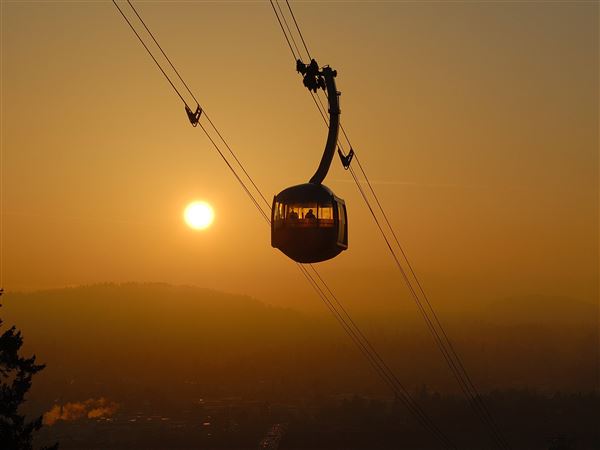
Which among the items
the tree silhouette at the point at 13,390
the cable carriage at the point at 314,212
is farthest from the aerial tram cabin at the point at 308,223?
the tree silhouette at the point at 13,390

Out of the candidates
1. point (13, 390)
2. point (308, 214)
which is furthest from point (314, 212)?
point (13, 390)

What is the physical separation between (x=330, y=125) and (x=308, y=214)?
5534 millimetres

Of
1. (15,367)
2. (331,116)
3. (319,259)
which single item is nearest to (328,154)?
(331,116)

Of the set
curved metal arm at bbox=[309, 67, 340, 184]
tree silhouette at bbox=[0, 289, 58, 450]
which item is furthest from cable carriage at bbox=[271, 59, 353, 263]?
tree silhouette at bbox=[0, 289, 58, 450]

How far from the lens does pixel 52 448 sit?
61938mm

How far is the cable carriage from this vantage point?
183 feet

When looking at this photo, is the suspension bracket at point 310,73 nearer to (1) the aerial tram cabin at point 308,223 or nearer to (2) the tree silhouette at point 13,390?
(1) the aerial tram cabin at point 308,223

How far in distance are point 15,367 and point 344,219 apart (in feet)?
65.3

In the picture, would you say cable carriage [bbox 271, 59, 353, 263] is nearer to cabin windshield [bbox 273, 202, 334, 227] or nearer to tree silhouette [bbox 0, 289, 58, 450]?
cabin windshield [bbox 273, 202, 334, 227]

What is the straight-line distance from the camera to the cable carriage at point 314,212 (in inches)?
2192

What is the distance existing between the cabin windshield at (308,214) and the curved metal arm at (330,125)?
68.5 inches

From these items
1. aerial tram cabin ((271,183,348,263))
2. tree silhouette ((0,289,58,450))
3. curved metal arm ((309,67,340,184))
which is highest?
curved metal arm ((309,67,340,184))

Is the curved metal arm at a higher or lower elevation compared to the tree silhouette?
higher

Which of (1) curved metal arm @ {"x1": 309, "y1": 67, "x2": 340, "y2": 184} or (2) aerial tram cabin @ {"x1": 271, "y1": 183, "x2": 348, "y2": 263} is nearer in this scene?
(2) aerial tram cabin @ {"x1": 271, "y1": 183, "x2": 348, "y2": 263}
